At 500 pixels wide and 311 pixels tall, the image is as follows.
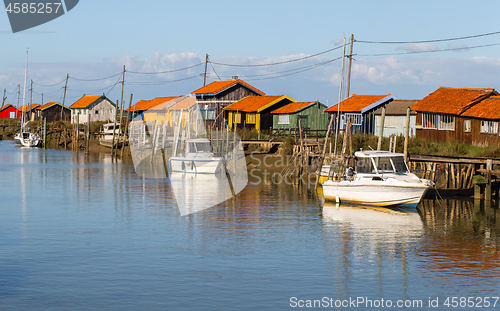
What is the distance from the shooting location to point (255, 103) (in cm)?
6612

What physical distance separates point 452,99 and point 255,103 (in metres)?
26.9

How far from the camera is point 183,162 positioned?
44.7 meters

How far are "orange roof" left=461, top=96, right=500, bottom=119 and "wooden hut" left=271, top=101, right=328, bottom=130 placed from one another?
22.5 metres

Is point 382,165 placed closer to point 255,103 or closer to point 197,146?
point 197,146

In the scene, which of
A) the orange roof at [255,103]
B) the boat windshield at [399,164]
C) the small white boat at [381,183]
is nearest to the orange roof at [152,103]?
the orange roof at [255,103]

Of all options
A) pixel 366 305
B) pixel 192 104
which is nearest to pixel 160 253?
pixel 366 305

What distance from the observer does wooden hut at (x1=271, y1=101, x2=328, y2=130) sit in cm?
6131

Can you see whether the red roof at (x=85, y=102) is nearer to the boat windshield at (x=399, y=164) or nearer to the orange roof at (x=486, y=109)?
the orange roof at (x=486, y=109)

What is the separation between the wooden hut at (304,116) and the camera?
201ft

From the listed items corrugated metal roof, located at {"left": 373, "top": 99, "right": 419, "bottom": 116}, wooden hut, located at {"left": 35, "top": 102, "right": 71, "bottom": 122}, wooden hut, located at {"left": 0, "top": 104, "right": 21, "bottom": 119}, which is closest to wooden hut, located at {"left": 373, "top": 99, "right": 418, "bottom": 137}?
corrugated metal roof, located at {"left": 373, "top": 99, "right": 419, "bottom": 116}

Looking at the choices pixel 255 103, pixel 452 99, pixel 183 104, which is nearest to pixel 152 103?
pixel 183 104

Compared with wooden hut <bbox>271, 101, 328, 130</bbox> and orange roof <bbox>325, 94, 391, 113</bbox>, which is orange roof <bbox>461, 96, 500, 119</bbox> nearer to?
orange roof <bbox>325, 94, 391, 113</bbox>

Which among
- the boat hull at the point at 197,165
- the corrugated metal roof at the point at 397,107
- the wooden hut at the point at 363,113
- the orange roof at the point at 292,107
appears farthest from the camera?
the orange roof at the point at 292,107

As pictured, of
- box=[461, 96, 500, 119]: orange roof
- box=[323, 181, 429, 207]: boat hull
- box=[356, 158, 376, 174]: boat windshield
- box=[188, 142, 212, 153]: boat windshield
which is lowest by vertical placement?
box=[323, 181, 429, 207]: boat hull
